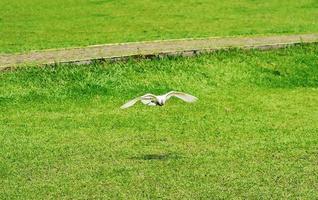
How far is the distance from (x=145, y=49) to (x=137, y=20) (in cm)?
289

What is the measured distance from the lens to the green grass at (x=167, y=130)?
16.4ft

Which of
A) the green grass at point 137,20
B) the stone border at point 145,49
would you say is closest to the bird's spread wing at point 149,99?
the stone border at point 145,49

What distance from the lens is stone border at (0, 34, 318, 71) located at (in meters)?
8.41

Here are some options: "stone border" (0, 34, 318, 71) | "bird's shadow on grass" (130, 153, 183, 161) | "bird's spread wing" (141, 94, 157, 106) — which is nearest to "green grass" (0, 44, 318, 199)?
"bird's shadow on grass" (130, 153, 183, 161)

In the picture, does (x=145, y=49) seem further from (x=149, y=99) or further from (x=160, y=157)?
(x=149, y=99)

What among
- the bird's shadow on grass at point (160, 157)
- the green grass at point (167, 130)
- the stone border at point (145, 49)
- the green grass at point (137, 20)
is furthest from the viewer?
the green grass at point (137, 20)

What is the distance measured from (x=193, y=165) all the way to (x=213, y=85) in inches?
105

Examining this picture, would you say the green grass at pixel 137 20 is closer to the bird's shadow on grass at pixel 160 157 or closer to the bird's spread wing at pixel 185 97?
the bird's shadow on grass at pixel 160 157

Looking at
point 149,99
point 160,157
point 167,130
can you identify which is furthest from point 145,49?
point 149,99

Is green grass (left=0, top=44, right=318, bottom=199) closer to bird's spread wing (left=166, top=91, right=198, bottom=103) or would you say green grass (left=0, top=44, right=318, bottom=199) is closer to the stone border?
the stone border

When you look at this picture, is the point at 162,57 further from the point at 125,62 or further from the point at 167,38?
the point at 167,38

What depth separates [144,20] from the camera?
466 inches

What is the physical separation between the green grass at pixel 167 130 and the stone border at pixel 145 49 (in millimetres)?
202

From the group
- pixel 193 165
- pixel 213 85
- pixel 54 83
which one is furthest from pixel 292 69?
pixel 193 165
